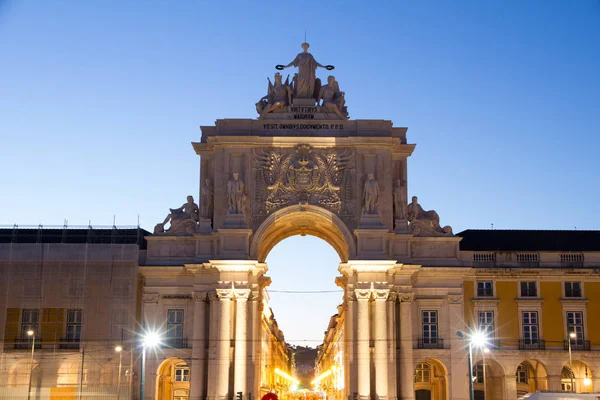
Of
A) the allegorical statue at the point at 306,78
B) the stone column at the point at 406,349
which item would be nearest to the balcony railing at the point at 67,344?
the stone column at the point at 406,349

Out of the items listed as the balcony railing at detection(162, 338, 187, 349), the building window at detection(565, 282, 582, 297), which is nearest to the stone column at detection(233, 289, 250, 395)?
the balcony railing at detection(162, 338, 187, 349)

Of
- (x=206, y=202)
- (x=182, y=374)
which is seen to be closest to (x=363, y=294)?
(x=206, y=202)

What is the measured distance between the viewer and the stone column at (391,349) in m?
55.9

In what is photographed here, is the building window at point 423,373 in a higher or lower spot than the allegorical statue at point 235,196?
lower

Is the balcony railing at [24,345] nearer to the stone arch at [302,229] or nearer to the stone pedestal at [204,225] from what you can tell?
the stone pedestal at [204,225]

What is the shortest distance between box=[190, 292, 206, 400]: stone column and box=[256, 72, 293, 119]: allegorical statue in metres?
14.0

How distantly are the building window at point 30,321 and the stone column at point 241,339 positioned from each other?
46.1 feet

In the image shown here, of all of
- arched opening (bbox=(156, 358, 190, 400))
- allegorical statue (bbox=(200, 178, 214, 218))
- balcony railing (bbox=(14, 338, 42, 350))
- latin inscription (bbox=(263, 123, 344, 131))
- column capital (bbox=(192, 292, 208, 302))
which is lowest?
arched opening (bbox=(156, 358, 190, 400))

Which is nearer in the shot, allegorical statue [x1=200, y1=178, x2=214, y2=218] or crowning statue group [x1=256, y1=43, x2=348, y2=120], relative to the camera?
allegorical statue [x1=200, y1=178, x2=214, y2=218]

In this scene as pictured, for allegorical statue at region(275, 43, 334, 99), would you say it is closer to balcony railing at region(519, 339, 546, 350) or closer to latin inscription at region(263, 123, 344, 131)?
latin inscription at region(263, 123, 344, 131)

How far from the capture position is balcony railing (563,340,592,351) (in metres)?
60.0

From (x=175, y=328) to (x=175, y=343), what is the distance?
3.45 ft

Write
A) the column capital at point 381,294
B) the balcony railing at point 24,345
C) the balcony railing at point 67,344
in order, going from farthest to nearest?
the balcony railing at point 67,344
the balcony railing at point 24,345
the column capital at point 381,294

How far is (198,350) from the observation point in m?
57.7
